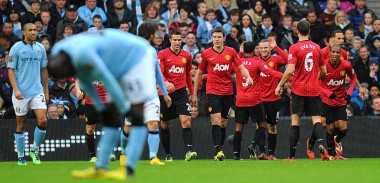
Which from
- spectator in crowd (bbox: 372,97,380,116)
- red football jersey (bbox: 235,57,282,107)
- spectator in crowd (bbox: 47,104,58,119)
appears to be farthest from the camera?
spectator in crowd (bbox: 372,97,380,116)

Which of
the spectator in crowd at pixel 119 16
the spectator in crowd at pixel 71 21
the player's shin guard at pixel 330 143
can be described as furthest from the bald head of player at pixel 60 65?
the spectator in crowd at pixel 119 16

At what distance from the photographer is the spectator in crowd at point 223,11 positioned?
93.8ft

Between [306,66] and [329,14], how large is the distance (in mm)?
10209

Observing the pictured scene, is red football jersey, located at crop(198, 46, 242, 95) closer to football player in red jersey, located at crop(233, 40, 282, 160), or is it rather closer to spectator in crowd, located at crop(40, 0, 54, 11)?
football player in red jersey, located at crop(233, 40, 282, 160)

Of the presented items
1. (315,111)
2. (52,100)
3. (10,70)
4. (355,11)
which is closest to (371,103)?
(355,11)

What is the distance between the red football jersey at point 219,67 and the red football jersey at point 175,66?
0.48 metres

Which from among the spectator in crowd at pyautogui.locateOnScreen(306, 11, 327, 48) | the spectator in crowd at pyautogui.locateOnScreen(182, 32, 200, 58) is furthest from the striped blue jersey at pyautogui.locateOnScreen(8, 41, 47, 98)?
the spectator in crowd at pyautogui.locateOnScreen(306, 11, 327, 48)

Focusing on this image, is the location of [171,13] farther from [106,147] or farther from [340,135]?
[106,147]

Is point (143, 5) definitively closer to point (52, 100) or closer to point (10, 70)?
point (52, 100)

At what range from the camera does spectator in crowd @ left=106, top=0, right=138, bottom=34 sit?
2753cm

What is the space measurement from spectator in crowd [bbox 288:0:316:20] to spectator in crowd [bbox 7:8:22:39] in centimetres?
810

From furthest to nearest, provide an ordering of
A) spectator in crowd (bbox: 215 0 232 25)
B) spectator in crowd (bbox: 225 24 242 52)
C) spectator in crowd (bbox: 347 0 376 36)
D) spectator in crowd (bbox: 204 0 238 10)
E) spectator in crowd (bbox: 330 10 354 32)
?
spectator in crowd (bbox: 204 0 238 10) < spectator in crowd (bbox: 347 0 376 36) < spectator in crowd (bbox: 215 0 232 25) < spectator in crowd (bbox: 330 10 354 32) < spectator in crowd (bbox: 225 24 242 52)

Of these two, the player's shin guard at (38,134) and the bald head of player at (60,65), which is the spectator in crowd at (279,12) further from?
the bald head of player at (60,65)

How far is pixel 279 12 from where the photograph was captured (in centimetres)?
2912
